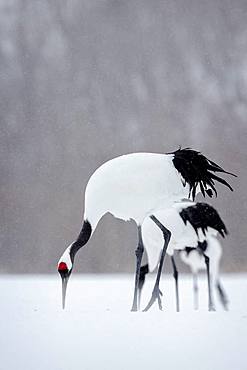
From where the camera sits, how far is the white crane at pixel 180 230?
184 cm

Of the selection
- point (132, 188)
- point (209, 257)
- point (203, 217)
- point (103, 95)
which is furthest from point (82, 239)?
point (103, 95)

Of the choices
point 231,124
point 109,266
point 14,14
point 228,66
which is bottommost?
point 109,266

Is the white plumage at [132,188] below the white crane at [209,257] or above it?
above

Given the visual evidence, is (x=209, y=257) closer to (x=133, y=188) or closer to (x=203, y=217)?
(x=203, y=217)

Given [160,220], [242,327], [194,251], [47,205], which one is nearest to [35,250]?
[47,205]

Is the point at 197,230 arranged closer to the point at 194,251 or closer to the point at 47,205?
the point at 194,251

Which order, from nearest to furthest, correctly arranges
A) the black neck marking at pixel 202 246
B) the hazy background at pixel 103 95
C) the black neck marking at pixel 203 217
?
the black neck marking at pixel 203 217, the black neck marking at pixel 202 246, the hazy background at pixel 103 95

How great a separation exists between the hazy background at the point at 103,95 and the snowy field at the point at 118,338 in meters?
1.24

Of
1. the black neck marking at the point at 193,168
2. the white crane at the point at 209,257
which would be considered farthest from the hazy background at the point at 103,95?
the black neck marking at the point at 193,168

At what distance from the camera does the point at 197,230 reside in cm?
191

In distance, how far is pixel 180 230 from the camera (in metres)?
1.98

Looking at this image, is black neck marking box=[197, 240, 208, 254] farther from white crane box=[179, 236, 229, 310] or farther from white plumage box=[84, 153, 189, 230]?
white plumage box=[84, 153, 189, 230]

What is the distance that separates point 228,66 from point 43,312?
6.26 feet

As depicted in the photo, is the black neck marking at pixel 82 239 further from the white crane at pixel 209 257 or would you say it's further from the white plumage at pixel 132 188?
the white crane at pixel 209 257
